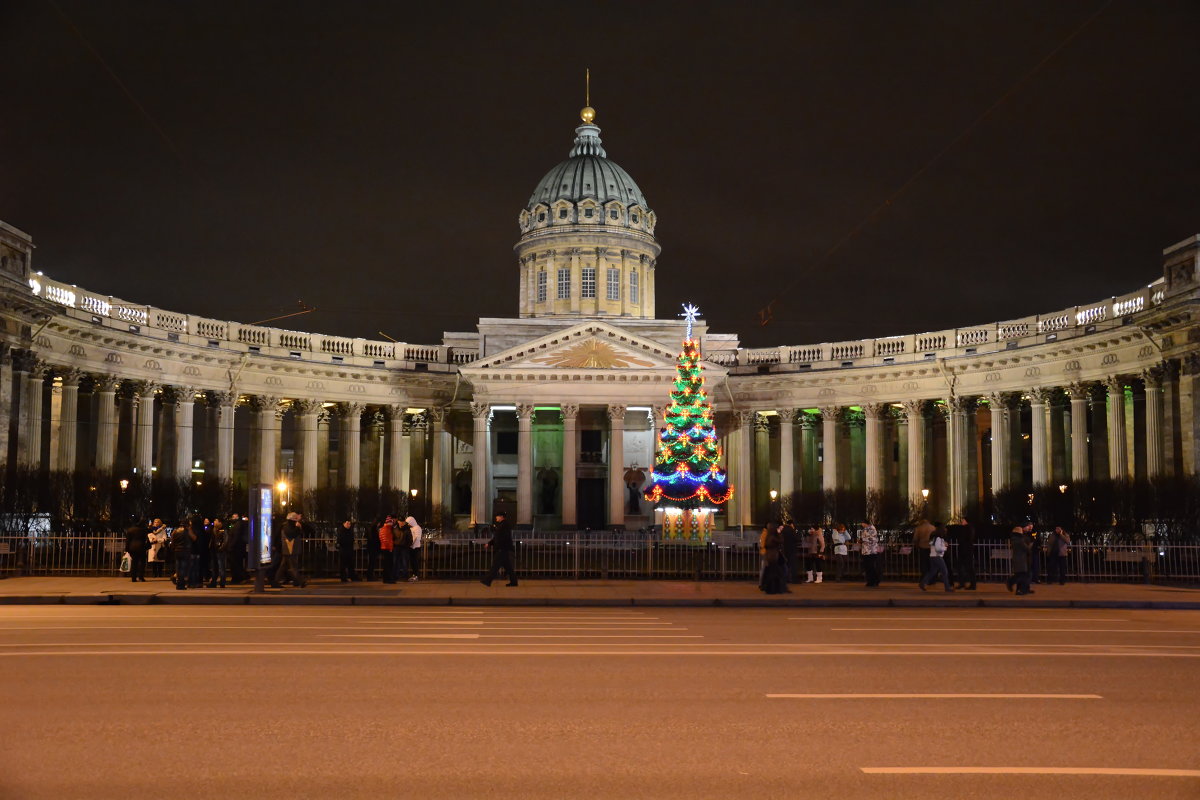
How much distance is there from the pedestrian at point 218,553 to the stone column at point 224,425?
36971mm

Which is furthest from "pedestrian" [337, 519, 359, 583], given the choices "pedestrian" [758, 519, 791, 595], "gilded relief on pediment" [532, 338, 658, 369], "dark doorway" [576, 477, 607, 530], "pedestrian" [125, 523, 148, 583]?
"dark doorway" [576, 477, 607, 530]

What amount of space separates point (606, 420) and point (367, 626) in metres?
61.7

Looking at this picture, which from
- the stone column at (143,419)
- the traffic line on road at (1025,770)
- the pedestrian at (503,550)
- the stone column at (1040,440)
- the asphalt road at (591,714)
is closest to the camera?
the asphalt road at (591,714)

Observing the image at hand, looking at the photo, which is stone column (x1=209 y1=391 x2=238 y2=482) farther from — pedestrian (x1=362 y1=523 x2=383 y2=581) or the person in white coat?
the person in white coat

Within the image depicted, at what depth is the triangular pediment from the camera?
74500 millimetres

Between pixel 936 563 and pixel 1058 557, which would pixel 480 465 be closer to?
pixel 1058 557

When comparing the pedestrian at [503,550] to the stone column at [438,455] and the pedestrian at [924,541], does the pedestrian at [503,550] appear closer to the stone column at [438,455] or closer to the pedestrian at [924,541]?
the pedestrian at [924,541]

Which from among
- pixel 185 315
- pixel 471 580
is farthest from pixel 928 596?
pixel 185 315

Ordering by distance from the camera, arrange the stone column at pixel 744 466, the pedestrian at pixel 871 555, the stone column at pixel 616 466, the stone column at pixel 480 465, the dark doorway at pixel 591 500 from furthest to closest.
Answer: the dark doorway at pixel 591 500 → the stone column at pixel 744 466 → the stone column at pixel 616 466 → the stone column at pixel 480 465 → the pedestrian at pixel 871 555

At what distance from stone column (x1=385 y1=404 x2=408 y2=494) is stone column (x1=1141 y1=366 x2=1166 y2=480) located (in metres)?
43.8

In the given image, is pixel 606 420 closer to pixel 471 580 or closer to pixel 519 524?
pixel 519 524

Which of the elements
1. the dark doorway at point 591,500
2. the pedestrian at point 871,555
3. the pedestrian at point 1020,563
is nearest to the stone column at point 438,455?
the dark doorway at point 591,500

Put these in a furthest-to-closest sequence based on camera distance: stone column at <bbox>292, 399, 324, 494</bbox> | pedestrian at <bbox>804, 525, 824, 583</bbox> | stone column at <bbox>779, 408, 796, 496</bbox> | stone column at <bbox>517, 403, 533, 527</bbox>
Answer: stone column at <bbox>779, 408, 796, 496</bbox> < stone column at <bbox>292, 399, 324, 494</bbox> < stone column at <bbox>517, 403, 533, 527</bbox> < pedestrian at <bbox>804, 525, 824, 583</bbox>

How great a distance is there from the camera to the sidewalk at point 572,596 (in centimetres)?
2862
